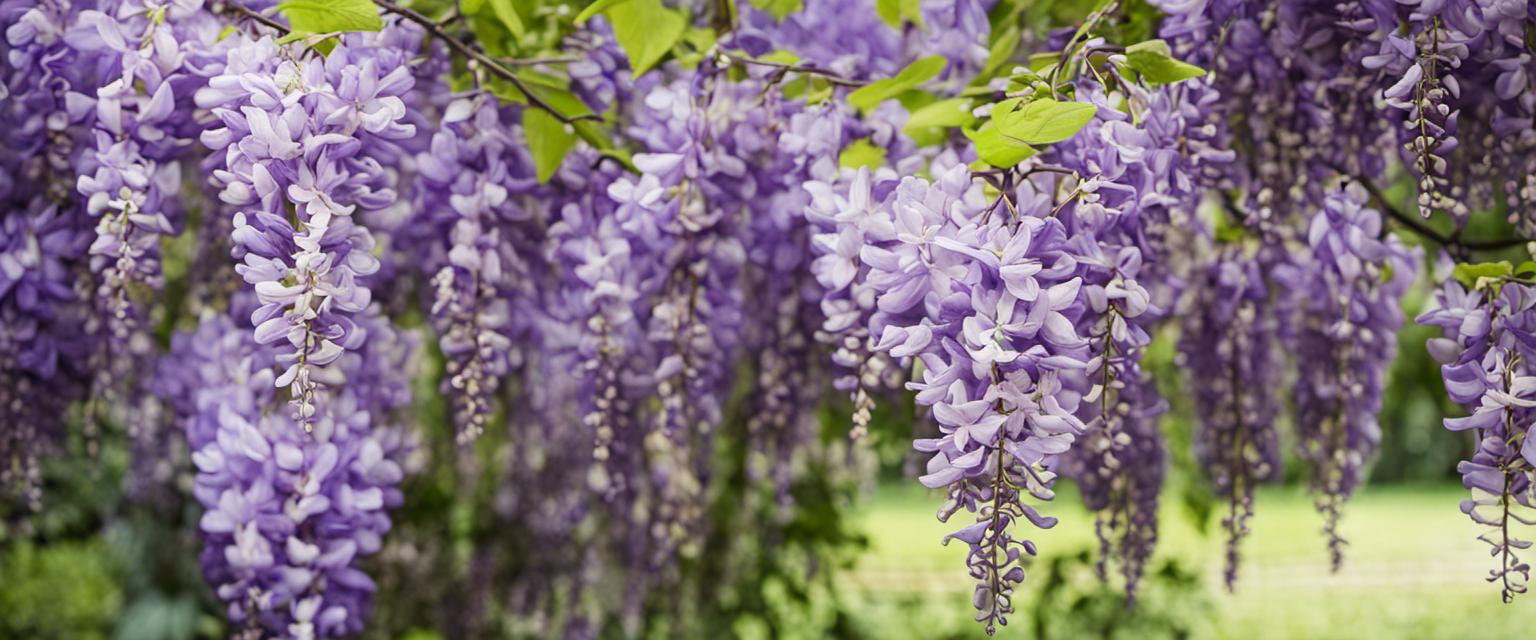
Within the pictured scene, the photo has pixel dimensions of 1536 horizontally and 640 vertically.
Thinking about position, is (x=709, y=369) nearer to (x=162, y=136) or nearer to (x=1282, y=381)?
(x=162, y=136)

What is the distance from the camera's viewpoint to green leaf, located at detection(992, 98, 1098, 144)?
1.40 meters

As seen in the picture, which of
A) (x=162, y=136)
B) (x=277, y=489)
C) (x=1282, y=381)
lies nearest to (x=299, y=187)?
(x=162, y=136)

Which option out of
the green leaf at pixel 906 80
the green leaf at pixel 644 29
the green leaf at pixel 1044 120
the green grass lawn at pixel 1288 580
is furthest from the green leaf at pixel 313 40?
the green grass lawn at pixel 1288 580

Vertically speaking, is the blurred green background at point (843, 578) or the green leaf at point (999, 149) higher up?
the green leaf at point (999, 149)

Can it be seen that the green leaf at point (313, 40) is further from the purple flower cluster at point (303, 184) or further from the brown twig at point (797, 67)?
the brown twig at point (797, 67)

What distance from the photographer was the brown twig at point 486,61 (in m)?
1.70

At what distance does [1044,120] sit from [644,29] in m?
0.70

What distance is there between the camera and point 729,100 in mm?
1931

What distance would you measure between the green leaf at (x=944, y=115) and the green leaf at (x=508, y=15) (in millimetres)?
617

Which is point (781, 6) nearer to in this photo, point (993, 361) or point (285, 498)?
point (993, 361)

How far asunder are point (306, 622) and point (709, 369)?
2.62 ft

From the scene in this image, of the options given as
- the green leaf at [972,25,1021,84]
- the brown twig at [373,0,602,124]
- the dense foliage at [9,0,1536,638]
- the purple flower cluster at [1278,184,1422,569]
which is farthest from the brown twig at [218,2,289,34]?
the purple flower cluster at [1278,184,1422,569]

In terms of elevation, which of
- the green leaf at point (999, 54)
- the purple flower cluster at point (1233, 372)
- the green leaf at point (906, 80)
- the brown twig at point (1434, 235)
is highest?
the green leaf at point (999, 54)

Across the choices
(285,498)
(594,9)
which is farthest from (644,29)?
(285,498)
